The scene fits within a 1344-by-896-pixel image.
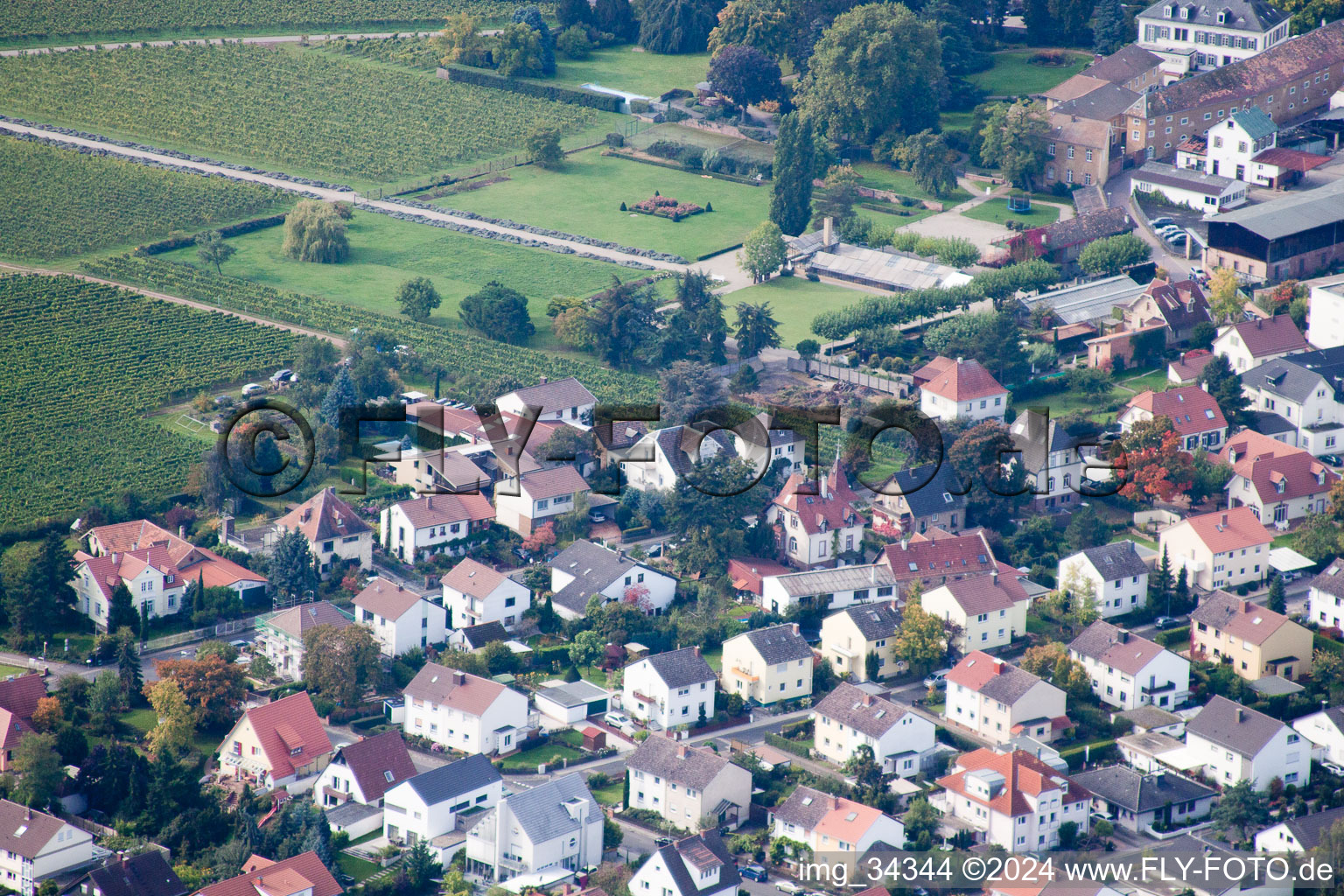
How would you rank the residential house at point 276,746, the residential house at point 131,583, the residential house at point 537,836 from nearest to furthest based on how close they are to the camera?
the residential house at point 537,836 → the residential house at point 276,746 → the residential house at point 131,583

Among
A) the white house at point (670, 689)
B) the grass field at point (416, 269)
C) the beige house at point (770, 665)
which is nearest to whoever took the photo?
the white house at point (670, 689)

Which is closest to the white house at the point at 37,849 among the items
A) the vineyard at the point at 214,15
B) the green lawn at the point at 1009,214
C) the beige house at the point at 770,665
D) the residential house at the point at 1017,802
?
the beige house at the point at 770,665

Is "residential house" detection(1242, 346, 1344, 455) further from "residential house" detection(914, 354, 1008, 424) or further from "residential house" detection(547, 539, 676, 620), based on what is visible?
"residential house" detection(547, 539, 676, 620)

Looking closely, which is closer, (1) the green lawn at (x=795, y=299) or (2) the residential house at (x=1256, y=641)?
(2) the residential house at (x=1256, y=641)

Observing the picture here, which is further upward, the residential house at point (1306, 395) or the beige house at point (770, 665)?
the residential house at point (1306, 395)

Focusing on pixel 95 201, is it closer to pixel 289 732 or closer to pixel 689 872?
pixel 289 732

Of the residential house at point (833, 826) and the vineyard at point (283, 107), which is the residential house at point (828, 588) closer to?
the residential house at point (833, 826)
